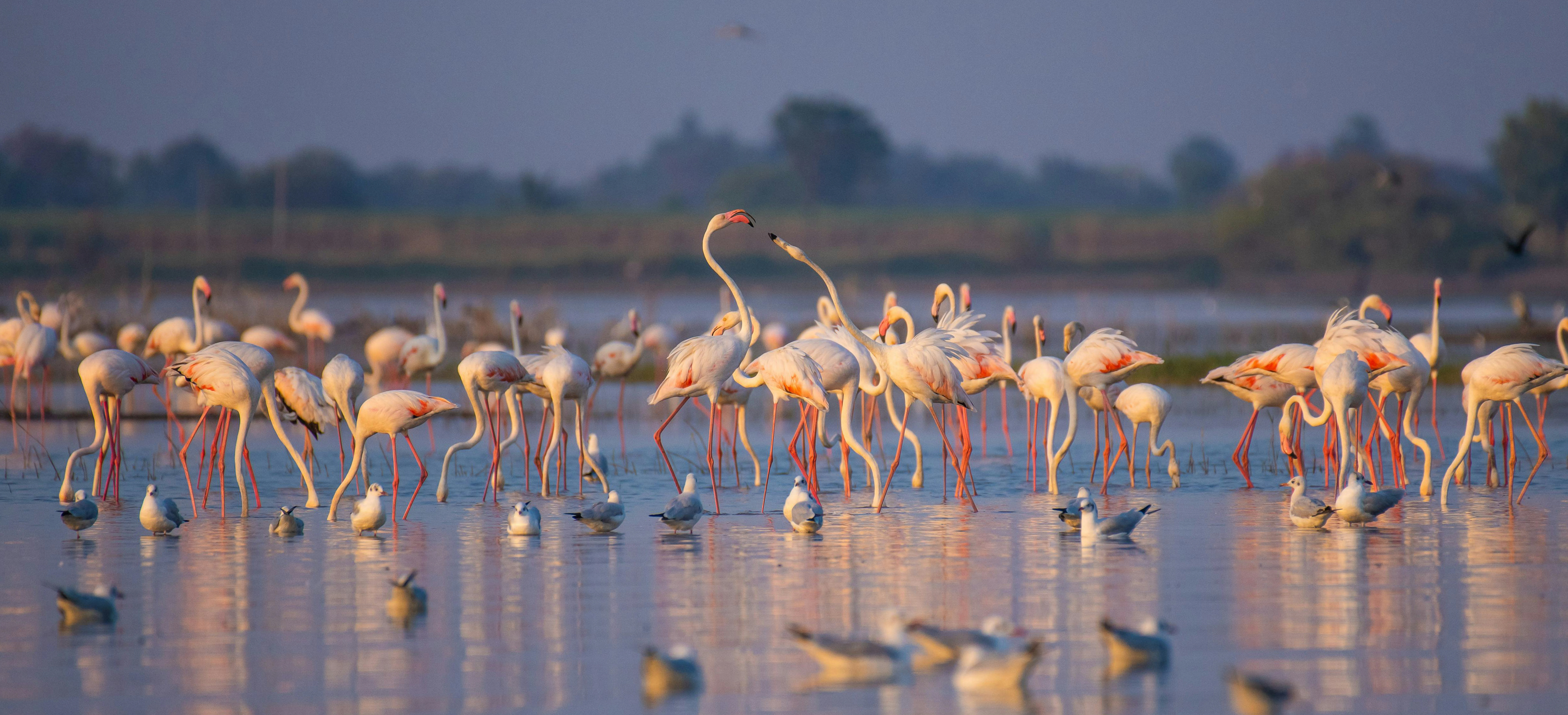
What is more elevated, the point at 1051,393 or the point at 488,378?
the point at 488,378

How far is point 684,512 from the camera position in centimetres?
941

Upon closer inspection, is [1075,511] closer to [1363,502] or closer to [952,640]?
[1363,502]

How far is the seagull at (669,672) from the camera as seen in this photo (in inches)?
230

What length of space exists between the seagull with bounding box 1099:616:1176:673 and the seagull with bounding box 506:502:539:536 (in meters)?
4.24

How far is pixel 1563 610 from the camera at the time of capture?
281 inches

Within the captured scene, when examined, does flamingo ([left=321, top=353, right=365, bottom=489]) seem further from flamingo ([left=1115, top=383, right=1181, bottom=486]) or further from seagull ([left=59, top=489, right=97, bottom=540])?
flamingo ([left=1115, top=383, right=1181, bottom=486])

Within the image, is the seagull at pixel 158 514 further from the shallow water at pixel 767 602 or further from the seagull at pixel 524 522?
the seagull at pixel 524 522

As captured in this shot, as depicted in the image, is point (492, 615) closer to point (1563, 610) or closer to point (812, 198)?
point (1563, 610)

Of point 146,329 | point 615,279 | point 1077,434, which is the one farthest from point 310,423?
point 615,279

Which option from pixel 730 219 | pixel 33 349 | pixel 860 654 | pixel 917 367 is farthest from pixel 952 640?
pixel 33 349

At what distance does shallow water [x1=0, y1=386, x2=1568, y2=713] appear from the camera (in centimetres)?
591

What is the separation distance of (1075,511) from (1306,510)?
1.36m

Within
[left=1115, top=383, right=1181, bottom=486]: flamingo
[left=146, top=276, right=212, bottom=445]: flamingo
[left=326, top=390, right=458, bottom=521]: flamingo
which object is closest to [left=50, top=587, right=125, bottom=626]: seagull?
[left=326, top=390, right=458, bottom=521]: flamingo

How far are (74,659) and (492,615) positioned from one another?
1.74 metres
